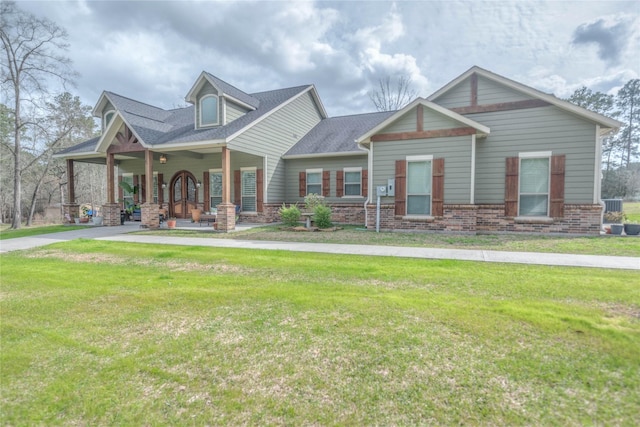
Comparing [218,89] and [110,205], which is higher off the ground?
[218,89]

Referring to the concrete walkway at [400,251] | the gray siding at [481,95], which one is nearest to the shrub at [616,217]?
the gray siding at [481,95]

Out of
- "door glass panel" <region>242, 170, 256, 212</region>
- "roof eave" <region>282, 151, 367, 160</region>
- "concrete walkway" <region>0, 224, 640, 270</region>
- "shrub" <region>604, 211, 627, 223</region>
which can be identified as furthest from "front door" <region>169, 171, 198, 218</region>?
"shrub" <region>604, 211, 627, 223</region>

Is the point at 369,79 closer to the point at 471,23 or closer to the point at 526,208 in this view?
the point at 471,23

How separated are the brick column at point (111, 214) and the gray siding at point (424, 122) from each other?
40.5 feet

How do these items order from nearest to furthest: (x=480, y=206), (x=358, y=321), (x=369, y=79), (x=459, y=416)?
(x=459, y=416), (x=358, y=321), (x=480, y=206), (x=369, y=79)

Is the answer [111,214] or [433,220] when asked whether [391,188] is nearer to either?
[433,220]

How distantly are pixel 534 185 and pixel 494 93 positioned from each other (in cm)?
347

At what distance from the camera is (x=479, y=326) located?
324cm

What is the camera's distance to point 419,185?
11156mm

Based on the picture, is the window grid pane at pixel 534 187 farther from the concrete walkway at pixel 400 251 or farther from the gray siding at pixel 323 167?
the gray siding at pixel 323 167

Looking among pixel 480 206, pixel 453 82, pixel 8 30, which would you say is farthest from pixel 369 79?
pixel 8 30

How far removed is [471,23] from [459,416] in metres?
12.2

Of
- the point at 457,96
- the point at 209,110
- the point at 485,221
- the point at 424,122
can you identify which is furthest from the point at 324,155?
the point at 485,221

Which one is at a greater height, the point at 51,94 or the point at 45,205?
the point at 51,94
